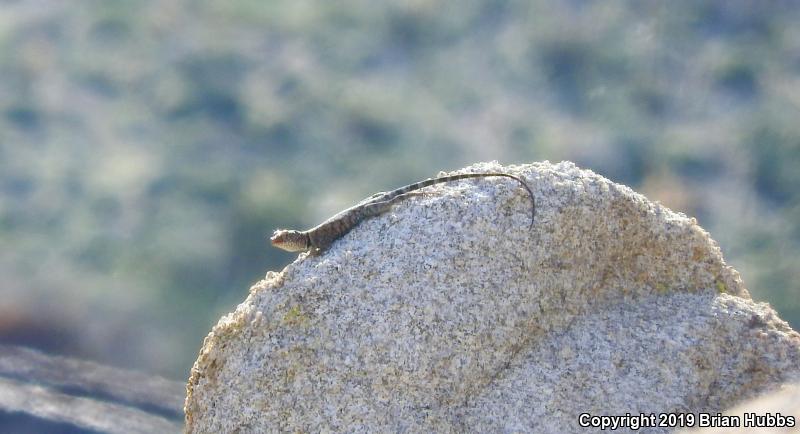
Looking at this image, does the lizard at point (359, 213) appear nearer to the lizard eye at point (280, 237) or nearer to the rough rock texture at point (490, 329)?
the rough rock texture at point (490, 329)

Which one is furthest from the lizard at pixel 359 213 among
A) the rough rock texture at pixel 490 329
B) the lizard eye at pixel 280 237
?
the lizard eye at pixel 280 237

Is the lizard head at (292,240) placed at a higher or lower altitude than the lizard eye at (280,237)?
lower

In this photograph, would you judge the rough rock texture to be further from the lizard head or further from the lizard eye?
the lizard eye

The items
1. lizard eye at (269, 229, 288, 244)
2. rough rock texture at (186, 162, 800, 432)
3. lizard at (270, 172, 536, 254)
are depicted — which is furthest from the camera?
lizard eye at (269, 229, 288, 244)

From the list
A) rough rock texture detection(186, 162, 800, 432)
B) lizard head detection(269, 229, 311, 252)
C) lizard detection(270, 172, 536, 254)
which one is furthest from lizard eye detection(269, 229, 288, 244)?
rough rock texture detection(186, 162, 800, 432)

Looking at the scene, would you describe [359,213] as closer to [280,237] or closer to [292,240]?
[292,240]

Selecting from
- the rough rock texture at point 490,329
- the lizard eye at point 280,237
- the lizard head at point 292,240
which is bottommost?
the rough rock texture at point 490,329
